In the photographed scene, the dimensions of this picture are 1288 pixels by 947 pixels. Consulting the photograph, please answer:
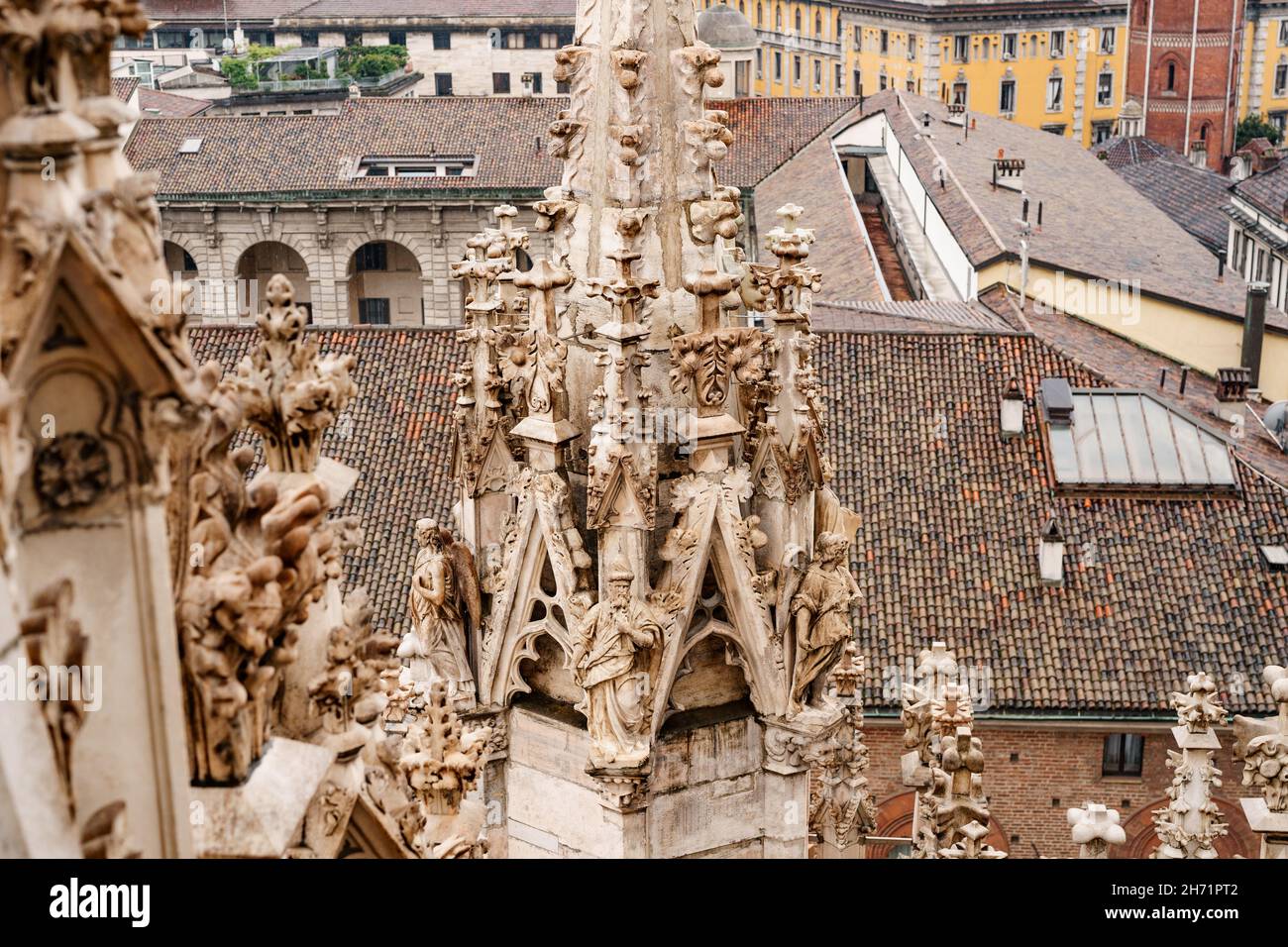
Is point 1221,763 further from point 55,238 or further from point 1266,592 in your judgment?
point 55,238

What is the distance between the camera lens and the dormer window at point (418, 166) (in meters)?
79.2

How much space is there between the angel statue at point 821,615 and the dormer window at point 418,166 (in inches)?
2678

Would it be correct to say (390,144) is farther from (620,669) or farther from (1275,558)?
(620,669)

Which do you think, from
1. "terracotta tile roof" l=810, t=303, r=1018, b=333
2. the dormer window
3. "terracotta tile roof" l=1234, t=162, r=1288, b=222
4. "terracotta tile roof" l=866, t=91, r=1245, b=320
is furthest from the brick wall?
"terracotta tile roof" l=1234, t=162, r=1288, b=222

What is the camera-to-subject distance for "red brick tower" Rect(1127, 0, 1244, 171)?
13750 centimetres

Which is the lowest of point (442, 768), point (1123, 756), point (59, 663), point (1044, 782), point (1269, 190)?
point (59, 663)

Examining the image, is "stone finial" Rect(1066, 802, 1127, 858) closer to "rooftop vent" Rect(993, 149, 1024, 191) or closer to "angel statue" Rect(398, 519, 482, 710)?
"angel statue" Rect(398, 519, 482, 710)

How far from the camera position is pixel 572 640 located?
39.2ft

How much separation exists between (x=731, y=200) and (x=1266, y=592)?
3079cm

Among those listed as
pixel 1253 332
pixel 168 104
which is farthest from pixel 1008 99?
pixel 1253 332

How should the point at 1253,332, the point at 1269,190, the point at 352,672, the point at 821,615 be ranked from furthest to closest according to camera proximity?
the point at 1269,190 < the point at 1253,332 < the point at 821,615 < the point at 352,672

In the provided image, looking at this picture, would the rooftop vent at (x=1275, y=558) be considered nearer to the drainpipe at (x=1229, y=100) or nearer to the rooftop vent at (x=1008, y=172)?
the rooftop vent at (x=1008, y=172)

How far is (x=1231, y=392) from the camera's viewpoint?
5125cm

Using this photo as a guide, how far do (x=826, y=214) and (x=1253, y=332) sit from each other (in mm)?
14646
